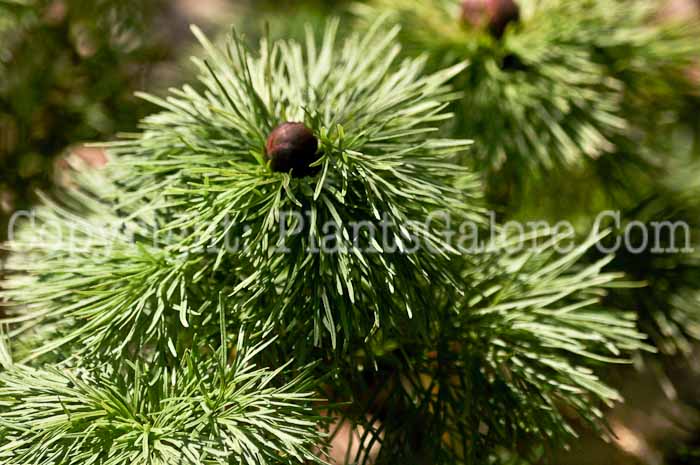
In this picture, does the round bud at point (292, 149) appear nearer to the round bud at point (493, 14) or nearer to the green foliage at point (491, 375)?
the green foliage at point (491, 375)

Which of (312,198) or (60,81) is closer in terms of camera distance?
(312,198)

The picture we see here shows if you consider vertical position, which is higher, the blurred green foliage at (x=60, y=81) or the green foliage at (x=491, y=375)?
the blurred green foliage at (x=60, y=81)

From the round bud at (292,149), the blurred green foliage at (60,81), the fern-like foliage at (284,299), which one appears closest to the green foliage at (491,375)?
the fern-like foliage at (284,299)

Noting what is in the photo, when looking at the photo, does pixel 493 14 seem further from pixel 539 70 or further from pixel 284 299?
pixel 284 299
